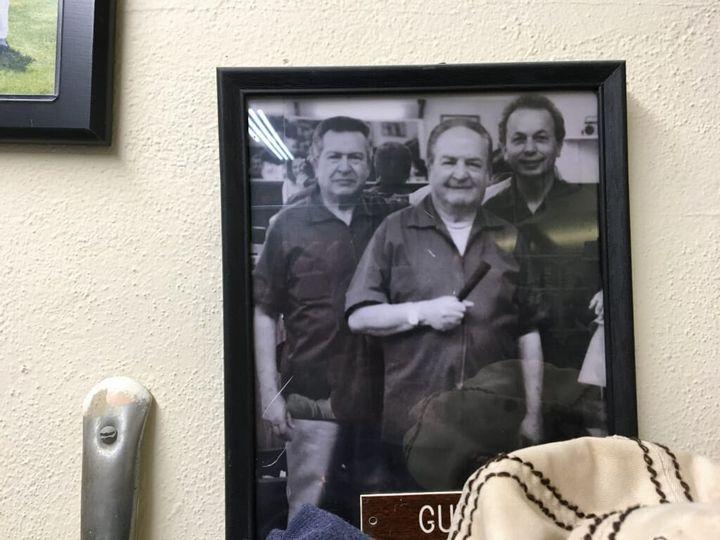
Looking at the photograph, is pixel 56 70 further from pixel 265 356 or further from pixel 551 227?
pixel 551 227

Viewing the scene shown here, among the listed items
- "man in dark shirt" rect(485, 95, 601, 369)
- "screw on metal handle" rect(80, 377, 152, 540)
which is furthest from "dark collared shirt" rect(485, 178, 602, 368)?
"screw on metal handle" rect(80, 377, 152, 540)

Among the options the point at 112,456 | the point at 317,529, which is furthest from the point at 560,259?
the point at 112,456

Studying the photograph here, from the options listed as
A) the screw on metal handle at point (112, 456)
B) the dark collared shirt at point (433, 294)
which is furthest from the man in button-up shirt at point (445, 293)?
the screw on metal handle at point (112, 456)

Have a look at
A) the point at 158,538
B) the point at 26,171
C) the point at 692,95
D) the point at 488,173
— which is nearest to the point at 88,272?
the point at 26,171

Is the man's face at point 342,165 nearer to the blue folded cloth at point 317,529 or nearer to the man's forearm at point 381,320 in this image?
the man's forearm at point 381,320

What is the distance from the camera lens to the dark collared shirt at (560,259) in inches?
16.4

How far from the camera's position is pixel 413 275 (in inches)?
16.3

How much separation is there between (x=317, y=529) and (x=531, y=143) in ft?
0.97

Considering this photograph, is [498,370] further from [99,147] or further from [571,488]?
[99,147]

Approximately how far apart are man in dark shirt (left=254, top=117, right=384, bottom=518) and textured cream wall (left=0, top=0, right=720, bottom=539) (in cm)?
4

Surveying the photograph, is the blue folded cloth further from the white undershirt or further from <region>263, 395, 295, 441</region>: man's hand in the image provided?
the white undershirt

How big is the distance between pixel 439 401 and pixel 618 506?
136 millimetres

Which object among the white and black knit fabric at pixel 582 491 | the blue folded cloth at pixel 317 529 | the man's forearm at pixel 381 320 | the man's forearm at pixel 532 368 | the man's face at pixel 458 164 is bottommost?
the blue folded cloth at pixel 317 529

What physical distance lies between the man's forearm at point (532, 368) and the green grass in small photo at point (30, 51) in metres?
0.39
